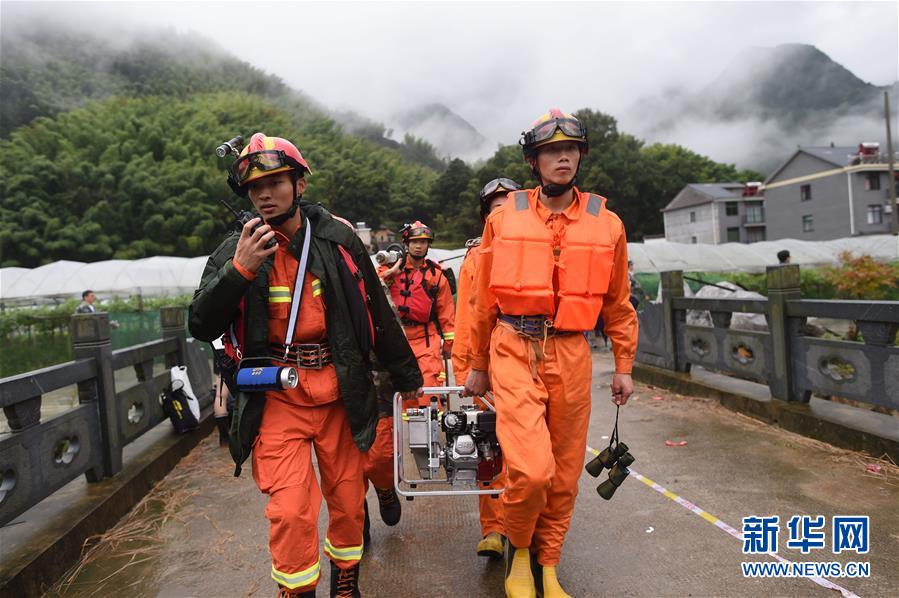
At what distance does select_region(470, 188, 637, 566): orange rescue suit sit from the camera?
9.95 feet

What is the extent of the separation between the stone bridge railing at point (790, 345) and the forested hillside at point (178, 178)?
45304 mm

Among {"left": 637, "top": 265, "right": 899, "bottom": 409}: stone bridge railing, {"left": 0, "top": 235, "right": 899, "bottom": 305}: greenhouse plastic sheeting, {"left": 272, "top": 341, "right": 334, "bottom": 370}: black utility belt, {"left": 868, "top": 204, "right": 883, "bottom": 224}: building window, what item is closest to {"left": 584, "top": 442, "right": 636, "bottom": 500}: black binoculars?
{"left": 272, "top": 341, "right": 334, "bottom": 370}: black utility belt

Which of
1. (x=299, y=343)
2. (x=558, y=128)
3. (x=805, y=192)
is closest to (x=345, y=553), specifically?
(x=299, y=343)

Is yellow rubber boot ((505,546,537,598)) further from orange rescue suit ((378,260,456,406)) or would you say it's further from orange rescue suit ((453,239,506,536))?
orange rescue suit ((378,260,456,406))

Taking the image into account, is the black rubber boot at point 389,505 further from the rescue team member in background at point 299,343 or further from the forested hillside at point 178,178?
the forested hillside at point 178,178

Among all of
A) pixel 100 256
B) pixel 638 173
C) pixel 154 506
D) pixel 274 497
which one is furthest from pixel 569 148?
pixel 638 173

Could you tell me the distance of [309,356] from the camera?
2.94m

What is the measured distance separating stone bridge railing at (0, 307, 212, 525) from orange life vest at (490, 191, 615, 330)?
120 inches

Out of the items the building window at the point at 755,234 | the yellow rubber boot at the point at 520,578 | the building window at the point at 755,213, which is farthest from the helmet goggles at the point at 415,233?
the building window at the point at 755,213

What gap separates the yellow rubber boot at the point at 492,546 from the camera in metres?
3.73

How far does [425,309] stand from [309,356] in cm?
238

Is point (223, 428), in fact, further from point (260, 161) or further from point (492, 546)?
point (260, 161)

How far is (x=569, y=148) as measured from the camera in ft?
10.7

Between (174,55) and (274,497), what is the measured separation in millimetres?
159128
